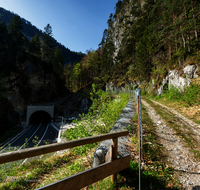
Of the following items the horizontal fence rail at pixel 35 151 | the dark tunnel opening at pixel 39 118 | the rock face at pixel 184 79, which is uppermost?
the rock face at pixel 184 79

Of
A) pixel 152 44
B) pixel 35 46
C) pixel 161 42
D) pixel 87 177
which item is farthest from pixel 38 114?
pixel 87 177

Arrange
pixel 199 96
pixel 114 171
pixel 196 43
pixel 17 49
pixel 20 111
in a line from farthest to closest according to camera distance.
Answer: pixel 17 49, pixel 20 111, pixel 196 43, pixel 199 96, pixel 114 171

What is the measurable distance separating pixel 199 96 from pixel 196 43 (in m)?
8.36

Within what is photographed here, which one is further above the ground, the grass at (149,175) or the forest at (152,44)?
the forest at (152,44)

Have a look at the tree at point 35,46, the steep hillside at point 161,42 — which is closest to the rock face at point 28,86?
the tree at point 35,46

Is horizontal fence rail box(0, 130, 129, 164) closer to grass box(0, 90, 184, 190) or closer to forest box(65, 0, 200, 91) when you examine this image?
grass box(0, 90, 184, 190)

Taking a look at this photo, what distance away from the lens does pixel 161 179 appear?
2232 millimetres

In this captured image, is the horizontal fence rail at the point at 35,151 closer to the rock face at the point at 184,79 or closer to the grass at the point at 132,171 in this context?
the grass at the point at 132,171

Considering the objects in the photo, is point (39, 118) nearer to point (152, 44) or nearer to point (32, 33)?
point (152, 44)

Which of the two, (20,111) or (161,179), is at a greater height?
(161,179)

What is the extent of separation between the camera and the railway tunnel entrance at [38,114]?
29.8 m

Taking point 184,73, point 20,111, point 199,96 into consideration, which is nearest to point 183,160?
point 199,96

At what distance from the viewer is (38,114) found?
117 ft

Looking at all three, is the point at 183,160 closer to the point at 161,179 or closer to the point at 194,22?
the point at 161,179
